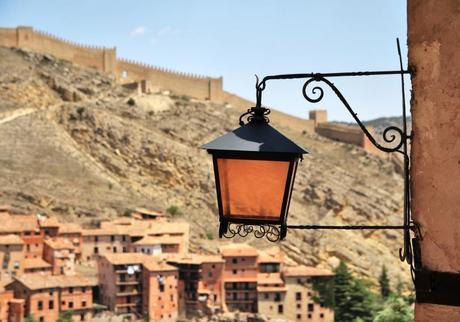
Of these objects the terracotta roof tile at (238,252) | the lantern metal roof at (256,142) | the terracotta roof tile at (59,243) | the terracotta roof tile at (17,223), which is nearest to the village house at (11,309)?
the terracotta roof tile at (59,243)

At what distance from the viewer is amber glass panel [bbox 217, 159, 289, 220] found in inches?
113

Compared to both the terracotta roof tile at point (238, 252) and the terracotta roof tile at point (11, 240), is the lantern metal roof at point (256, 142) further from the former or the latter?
the terracotta roof tile at point (238, 252)

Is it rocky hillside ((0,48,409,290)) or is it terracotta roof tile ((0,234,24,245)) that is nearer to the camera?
terracotta roof tile ((0,234,24,245))

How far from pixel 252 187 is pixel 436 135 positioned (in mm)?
831

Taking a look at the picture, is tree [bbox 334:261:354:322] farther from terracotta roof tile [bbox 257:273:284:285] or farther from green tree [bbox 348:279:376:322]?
terracotta roof tile [bbox 257:273:284:285]

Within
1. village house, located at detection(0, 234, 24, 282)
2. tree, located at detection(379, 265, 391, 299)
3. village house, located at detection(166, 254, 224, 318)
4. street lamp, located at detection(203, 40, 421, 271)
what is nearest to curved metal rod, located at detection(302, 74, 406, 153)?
street lamp, located at detection(203, 40, 421, 271)

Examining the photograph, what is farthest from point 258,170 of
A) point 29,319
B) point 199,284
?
point 199,284

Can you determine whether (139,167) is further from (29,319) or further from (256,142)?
(256,142)

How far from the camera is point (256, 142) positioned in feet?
9.39

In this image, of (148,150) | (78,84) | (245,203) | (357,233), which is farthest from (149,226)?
(245,203)

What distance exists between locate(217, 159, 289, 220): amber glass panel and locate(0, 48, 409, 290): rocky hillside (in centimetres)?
4377

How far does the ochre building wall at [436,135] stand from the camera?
2.33 metres

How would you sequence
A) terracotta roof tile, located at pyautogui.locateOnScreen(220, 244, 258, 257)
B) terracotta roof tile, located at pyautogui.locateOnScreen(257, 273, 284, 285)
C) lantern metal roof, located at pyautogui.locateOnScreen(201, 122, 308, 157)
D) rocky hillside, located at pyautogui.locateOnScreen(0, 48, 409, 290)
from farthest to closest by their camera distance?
rocky hillside, located at pyautogui.locateOnScreen(0, 48, 409, 290)
terracotta roof tile, located at pyautogui.locateOnScreen(220, 244, 258, 257)
terracotta roof tile, located at pyautogui.locateOnScreen(257, 273, 284, 285)
lantern metal roof, located at pyautogui.locateOnScreen(201, 122, 308, 157)

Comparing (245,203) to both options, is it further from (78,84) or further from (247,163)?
(78,84)
